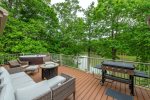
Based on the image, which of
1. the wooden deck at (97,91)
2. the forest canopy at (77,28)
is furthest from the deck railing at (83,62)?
the forest canopy at (77,28)

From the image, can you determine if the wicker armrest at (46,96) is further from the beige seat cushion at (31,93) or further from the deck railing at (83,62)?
the deck railing at (83,62)

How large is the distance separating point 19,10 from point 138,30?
11.0m

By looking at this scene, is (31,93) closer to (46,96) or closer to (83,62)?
(46,96)

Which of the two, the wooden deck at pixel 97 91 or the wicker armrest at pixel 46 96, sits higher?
the wicker armrest at pixel 46 96

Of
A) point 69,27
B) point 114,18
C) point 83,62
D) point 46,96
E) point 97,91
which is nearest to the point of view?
point 46,96

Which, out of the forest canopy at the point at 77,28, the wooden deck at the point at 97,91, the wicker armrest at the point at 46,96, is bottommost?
the wooden deck at the point at 97,91

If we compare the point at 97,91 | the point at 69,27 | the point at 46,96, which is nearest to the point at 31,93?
the point at 46,96

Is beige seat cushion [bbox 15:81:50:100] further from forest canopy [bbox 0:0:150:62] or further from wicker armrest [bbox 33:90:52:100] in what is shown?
forest canopy [bbox 0:0:150:62]

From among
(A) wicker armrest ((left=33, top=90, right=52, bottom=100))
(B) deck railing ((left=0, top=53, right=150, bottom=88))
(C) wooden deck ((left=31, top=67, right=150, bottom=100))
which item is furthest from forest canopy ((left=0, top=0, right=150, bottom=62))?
(A) wicker armrest ((left=33, top=90, right=52, bottom=100))

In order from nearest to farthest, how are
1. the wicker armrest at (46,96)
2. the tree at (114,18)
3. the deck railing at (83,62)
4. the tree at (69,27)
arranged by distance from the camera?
the wicker armrest at (46,96)
the deck railing at (83,62)
the tree at (114,18)
the tree at (69,27)

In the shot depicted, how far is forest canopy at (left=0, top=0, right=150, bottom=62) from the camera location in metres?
10.4

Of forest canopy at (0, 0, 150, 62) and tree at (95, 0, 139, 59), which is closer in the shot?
forest canopy at (0, 0, 150, 62)

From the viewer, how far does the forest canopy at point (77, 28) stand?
34.0 feet

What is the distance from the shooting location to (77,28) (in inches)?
544
